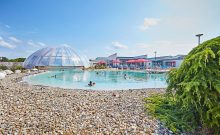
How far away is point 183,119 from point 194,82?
A: 3.94 feet

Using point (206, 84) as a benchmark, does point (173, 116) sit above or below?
below

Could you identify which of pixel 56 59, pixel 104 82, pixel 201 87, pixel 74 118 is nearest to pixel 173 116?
pixel 201 87

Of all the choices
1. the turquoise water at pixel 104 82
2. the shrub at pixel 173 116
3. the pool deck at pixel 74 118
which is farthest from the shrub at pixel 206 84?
the turquoise water at pixel 104 82

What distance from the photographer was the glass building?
36188 millimetres

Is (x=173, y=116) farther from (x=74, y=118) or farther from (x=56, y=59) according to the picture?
(x=56, y=59)

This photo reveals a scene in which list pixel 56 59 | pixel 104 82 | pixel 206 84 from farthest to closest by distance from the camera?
pixel 56 59 → pixel 104 82 → pixel 206 84

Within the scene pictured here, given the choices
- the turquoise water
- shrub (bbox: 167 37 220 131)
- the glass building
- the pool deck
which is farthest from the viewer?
the glass building

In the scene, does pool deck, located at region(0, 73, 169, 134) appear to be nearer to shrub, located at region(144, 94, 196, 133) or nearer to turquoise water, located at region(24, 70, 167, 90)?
shrub, located at region(144, 94, 196, 133)

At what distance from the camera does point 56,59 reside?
36.8m

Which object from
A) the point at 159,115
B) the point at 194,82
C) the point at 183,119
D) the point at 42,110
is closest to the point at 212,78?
the point at 194,82

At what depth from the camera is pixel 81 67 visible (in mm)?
39344

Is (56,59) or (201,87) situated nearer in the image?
(201,87)

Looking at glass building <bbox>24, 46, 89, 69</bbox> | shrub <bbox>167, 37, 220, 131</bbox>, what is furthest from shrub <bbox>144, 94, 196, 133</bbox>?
glass building <bbox>24, 46, 89, 69</bbox>

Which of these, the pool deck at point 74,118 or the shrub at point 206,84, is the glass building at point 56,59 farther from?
the shrub at point 206,84
